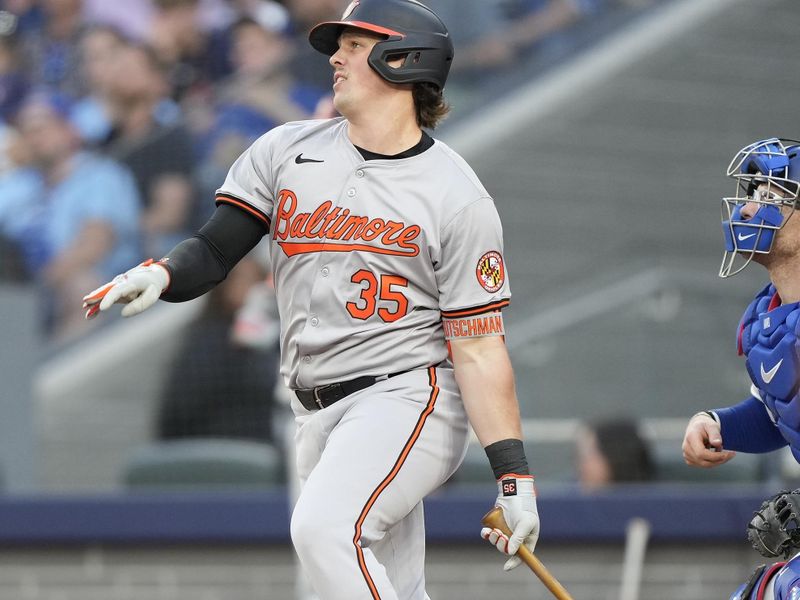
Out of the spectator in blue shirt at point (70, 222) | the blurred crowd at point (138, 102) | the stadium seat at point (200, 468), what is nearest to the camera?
the stadium seat at point (200, 468)

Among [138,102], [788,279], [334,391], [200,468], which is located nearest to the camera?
[788,279]

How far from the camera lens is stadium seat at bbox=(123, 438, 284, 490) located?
669 cm

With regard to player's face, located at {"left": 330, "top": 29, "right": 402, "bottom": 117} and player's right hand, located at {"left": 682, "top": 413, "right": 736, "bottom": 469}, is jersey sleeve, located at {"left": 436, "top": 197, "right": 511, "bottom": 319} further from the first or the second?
player's right hand, located at {"left": 682, "top": 413, "right": 736, "bottom": 469}

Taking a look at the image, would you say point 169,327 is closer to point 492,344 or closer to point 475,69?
point 475,69

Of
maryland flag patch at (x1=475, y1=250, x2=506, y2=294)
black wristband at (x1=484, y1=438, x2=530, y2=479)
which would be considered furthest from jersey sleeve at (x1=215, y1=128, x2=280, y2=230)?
black wristband at (x1=484, y1=438, x2=530, y2=479)

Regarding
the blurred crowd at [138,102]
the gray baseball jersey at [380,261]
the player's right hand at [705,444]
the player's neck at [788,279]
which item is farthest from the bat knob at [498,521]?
the blurred crowd at [138,102]

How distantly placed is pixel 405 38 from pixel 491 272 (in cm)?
66

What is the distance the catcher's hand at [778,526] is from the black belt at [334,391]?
99 centimetres

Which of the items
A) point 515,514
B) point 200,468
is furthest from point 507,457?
point 200,468

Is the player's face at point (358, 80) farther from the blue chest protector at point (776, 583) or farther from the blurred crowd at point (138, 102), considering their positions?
the blurred crowd at point (138, 102)

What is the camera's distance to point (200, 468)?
670 centimetres

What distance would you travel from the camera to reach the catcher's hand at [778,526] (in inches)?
141

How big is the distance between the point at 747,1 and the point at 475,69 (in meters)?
2.11

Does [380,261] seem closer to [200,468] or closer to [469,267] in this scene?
[469,267]
